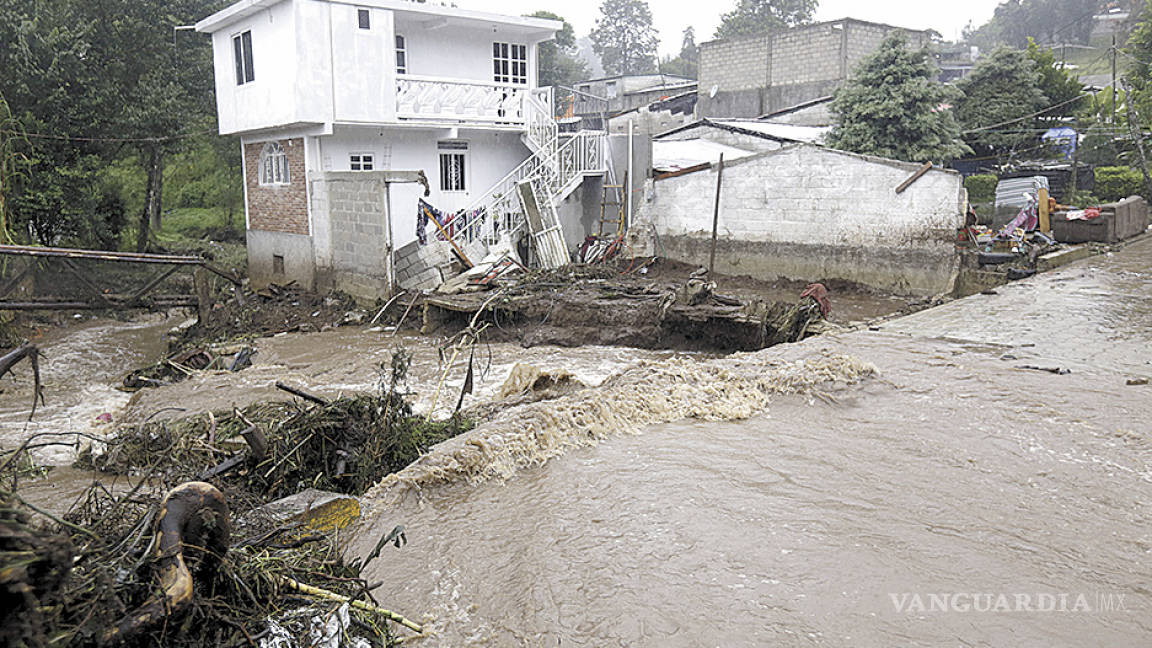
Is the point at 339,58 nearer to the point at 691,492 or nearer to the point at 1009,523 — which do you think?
the point at 691,492

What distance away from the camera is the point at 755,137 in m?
23.1

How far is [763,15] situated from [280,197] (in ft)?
147

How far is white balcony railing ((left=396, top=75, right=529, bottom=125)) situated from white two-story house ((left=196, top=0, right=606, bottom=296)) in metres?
0.03

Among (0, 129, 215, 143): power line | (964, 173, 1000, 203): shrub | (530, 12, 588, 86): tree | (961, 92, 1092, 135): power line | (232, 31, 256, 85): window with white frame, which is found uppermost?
(530, 12, 588, 86): tree

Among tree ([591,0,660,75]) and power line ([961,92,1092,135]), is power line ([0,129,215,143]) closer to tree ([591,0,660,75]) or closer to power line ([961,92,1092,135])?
power line ([961,92,1092,135])

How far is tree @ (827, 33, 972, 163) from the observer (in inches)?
740

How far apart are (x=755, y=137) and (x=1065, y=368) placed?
50.9ft

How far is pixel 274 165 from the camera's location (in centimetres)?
2042

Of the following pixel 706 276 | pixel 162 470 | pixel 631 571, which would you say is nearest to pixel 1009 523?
pixel 631 571

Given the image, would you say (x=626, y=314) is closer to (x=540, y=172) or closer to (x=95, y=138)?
(x=540, y=172)

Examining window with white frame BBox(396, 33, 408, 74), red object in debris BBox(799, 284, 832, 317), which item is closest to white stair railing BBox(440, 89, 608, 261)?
window with white frame BBox(396, 33, 408, 74)

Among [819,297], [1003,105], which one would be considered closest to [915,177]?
[819,297]

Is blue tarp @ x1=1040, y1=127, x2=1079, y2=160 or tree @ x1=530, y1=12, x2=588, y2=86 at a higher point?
tree @ x1=530, y1=12, x2=588, y2=86

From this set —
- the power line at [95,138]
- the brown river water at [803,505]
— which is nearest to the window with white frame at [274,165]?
the power line at [95,138]
